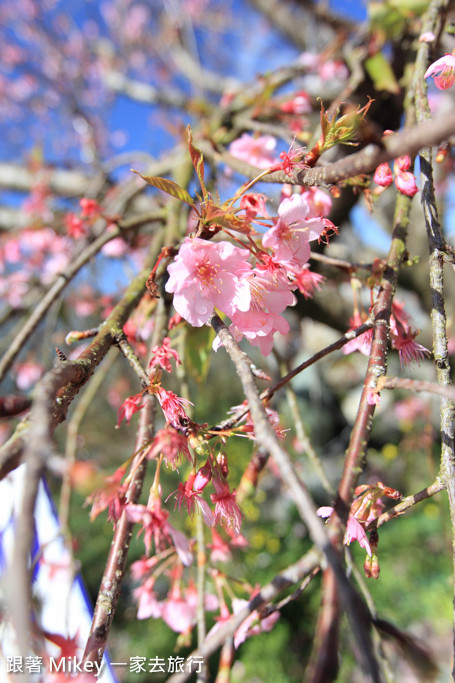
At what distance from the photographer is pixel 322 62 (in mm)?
1818

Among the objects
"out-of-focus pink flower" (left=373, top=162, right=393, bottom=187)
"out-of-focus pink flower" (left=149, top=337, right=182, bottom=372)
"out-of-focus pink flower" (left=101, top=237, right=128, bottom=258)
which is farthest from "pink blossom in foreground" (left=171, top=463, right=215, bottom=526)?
"out-of-focus pink flower" (left=101, top=237, right=128, bottom=258)

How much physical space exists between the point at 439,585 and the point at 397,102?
2904 millimetres

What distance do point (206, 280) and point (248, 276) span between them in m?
0.06

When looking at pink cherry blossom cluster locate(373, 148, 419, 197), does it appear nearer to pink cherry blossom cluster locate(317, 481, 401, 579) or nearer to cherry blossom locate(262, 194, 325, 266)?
cherry blossom locate(262, 194, 325, 266)

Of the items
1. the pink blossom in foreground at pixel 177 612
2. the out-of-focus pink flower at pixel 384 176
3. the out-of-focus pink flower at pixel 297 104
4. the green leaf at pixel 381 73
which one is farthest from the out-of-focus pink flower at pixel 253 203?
the out-of-focus pink flower at pixel 297 104

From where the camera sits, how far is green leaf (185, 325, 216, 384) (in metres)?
0.96

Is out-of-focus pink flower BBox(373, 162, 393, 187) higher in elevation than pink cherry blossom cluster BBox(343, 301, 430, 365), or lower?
higher

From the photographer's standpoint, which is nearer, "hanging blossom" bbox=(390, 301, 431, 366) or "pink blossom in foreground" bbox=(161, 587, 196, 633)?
"hanging blossom" bbox=(390, 301, 431, 366)

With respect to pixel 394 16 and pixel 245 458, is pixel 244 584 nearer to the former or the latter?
pixel 394 16

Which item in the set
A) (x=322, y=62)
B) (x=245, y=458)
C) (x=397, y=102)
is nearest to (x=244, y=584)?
(x=397, y=102)

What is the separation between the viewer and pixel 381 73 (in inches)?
46.5

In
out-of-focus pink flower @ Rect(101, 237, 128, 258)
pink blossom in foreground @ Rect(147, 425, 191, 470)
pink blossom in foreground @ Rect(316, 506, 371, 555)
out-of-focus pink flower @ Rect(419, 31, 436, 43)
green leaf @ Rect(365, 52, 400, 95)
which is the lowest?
pink blossom in foreground @ Rect(316, 506, 371, 555)

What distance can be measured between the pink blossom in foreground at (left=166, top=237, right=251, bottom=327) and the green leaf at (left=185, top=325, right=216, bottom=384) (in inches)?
→ 11.4

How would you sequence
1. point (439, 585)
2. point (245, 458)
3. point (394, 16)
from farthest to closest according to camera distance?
point (245, 458), point (439, 585), point (394, 16)
